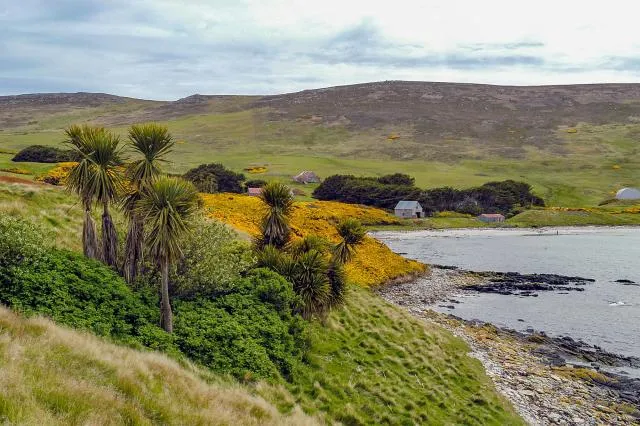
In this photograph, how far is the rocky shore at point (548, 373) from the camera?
23281 mm

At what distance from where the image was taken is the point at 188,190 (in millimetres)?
18547

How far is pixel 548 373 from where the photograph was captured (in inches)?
1118

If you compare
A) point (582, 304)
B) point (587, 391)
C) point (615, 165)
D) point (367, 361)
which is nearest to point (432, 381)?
point (367, 361)

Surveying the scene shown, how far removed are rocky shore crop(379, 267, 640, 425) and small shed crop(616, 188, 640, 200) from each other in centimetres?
11577

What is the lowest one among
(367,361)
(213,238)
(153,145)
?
(367,361)

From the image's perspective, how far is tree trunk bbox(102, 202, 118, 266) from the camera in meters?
20.6

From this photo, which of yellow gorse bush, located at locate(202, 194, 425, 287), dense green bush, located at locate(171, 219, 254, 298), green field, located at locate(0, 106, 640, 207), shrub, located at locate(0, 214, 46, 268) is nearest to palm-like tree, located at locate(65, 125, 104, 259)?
shrub, located at locate(0, 214, 46, 268)

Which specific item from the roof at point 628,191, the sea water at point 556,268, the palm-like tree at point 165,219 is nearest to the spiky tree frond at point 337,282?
the palm-like tree at point 165,219

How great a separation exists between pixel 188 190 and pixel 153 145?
9.44 ft

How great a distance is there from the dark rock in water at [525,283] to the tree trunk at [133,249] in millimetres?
41978

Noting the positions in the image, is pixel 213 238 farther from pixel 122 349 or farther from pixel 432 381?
pixel 432 381

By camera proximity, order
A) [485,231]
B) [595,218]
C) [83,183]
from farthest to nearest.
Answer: [595,218] → [485,231] → [83,183]

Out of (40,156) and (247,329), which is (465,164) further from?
(247,329)

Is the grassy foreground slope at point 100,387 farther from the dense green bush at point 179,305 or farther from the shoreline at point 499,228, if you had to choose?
the shoreline at point 499,228
